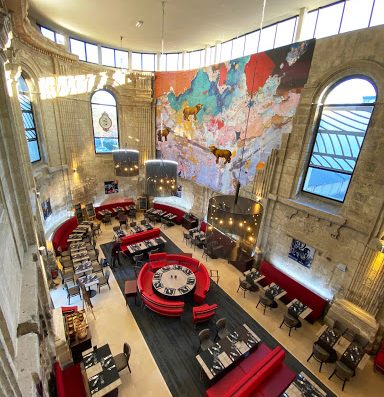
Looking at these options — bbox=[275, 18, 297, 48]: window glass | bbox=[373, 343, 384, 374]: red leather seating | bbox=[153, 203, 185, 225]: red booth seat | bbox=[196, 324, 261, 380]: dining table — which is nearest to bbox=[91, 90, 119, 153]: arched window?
bbox=[153, 203, 185, 225]: red booth seat

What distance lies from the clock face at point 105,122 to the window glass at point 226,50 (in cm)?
773

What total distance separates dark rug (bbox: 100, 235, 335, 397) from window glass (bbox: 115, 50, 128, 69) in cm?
1275

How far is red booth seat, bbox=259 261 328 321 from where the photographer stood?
7.90 meters

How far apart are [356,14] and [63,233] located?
15056mm

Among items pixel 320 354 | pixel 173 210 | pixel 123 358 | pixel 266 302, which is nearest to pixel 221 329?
pixel 266 302

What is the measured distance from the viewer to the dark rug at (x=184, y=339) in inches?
235

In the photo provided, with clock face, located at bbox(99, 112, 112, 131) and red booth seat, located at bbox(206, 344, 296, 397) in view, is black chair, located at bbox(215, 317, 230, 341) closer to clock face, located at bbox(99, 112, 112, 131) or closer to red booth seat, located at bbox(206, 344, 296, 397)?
red booth seat, located at bbox(206, 344, 296, 397)

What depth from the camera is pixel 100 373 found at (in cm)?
525

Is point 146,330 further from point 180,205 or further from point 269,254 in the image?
point 180,205

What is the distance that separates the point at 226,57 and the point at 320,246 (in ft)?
34.0

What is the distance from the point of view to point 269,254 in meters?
9.77

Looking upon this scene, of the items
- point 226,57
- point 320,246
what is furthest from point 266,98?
point 320,246

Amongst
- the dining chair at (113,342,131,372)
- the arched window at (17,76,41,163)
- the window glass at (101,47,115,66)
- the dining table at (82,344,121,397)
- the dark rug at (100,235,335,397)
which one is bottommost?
the dark rug at (100,235,335,397)

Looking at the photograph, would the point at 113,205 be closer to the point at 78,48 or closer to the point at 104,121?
the point at 104,121
